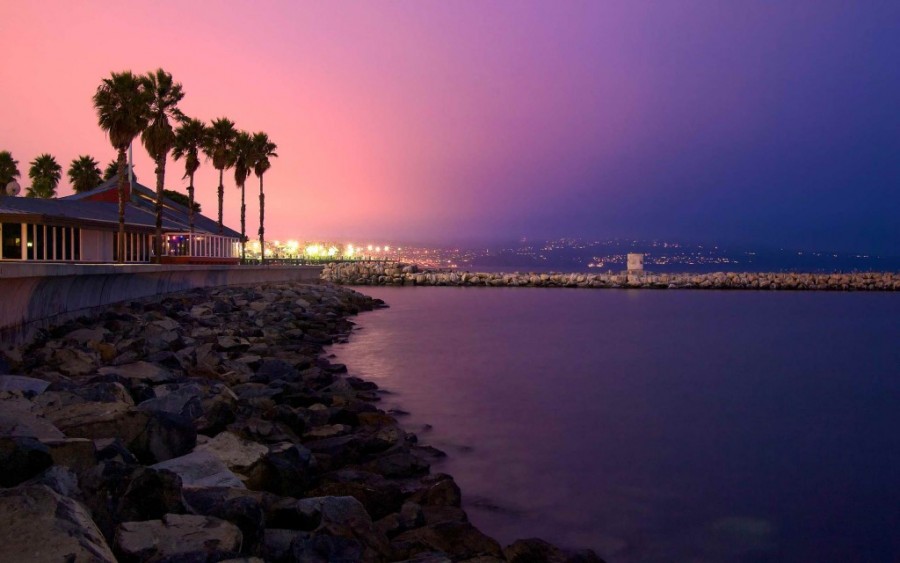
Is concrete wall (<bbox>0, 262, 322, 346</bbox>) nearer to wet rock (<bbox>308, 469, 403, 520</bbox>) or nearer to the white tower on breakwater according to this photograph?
wet rock (<bbox>308, 469, 403, 520</bbox>)

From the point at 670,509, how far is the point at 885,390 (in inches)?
470

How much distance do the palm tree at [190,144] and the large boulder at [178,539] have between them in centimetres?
4363

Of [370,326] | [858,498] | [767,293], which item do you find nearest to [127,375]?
[858,498]

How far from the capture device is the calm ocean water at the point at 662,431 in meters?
7.37

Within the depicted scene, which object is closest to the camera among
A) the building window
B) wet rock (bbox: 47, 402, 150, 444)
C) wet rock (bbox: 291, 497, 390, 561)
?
wet rock (bbox: 291, 497, 390, 561)

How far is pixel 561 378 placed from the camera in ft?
57.2

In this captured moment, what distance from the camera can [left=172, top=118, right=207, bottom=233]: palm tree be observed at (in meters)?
45.2

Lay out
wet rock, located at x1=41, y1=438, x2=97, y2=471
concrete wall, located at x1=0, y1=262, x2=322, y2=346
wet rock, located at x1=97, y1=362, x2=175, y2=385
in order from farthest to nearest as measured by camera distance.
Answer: concrete wall, located at x1=0, y1=262, x2=322, y2=346 < wet rock, located at x1=97, y1=362, x2=175, y2=385 < wet rock, located at x1=41, y1=438, x2=97, y2=471

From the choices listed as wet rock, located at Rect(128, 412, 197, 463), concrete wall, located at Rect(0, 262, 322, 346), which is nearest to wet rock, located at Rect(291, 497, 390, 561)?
wet rock, located at Rect(128, 412, 197, 463)

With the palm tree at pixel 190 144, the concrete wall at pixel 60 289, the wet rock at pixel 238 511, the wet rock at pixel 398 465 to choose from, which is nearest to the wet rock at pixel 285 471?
the wet rock at pixel 398 465

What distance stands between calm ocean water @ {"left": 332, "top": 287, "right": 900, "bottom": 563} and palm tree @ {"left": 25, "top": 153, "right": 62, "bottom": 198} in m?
47.4

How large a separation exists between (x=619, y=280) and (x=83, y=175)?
49766 mm

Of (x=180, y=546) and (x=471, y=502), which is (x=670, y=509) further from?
(x=180, y=546)

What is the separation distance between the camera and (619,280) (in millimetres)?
63594
